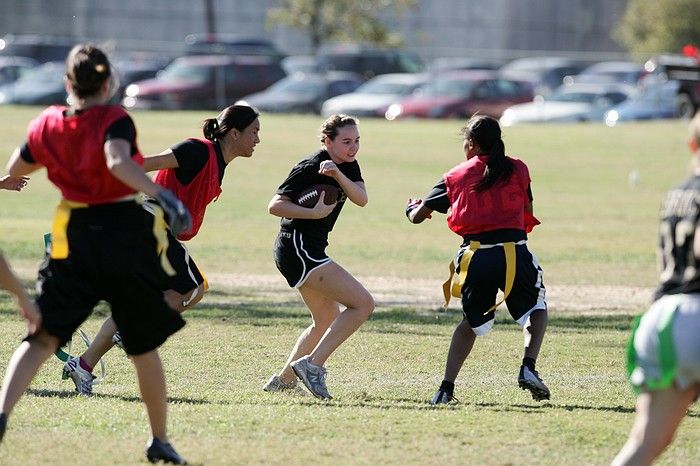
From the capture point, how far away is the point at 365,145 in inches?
1268

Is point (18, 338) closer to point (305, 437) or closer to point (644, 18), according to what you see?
point (305, 437)

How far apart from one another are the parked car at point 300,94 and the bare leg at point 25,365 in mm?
33572

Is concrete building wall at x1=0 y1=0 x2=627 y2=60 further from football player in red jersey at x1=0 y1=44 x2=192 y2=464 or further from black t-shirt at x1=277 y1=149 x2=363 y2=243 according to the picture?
football player in red jersey at x1=0 y1=44 x2=192 y2=464

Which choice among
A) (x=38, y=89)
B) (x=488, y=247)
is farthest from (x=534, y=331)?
(x=38, y=89)

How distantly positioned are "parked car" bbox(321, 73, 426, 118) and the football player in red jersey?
3228 cm

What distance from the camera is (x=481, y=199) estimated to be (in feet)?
25.6

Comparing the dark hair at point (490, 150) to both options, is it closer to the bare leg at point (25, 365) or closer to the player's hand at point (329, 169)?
the player's hand at point (329, 169)

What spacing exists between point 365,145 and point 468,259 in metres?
24.5

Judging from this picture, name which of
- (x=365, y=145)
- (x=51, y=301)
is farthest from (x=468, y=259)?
(x=365, y=145)

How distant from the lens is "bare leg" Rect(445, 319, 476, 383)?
791cm

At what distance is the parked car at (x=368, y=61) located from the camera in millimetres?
46062

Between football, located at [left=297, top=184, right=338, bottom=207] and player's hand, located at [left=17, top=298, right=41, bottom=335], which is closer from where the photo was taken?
player's hand, located at [left=17, top=298, right=41, bottom=335]

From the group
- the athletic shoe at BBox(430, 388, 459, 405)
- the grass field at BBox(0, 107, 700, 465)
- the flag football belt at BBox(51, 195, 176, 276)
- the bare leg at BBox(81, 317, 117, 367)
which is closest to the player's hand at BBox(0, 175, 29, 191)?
the bare leg at BBox(81, 317, 117, 367)

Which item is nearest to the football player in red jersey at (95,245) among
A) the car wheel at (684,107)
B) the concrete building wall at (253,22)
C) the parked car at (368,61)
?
the car wheel at (684,107)
